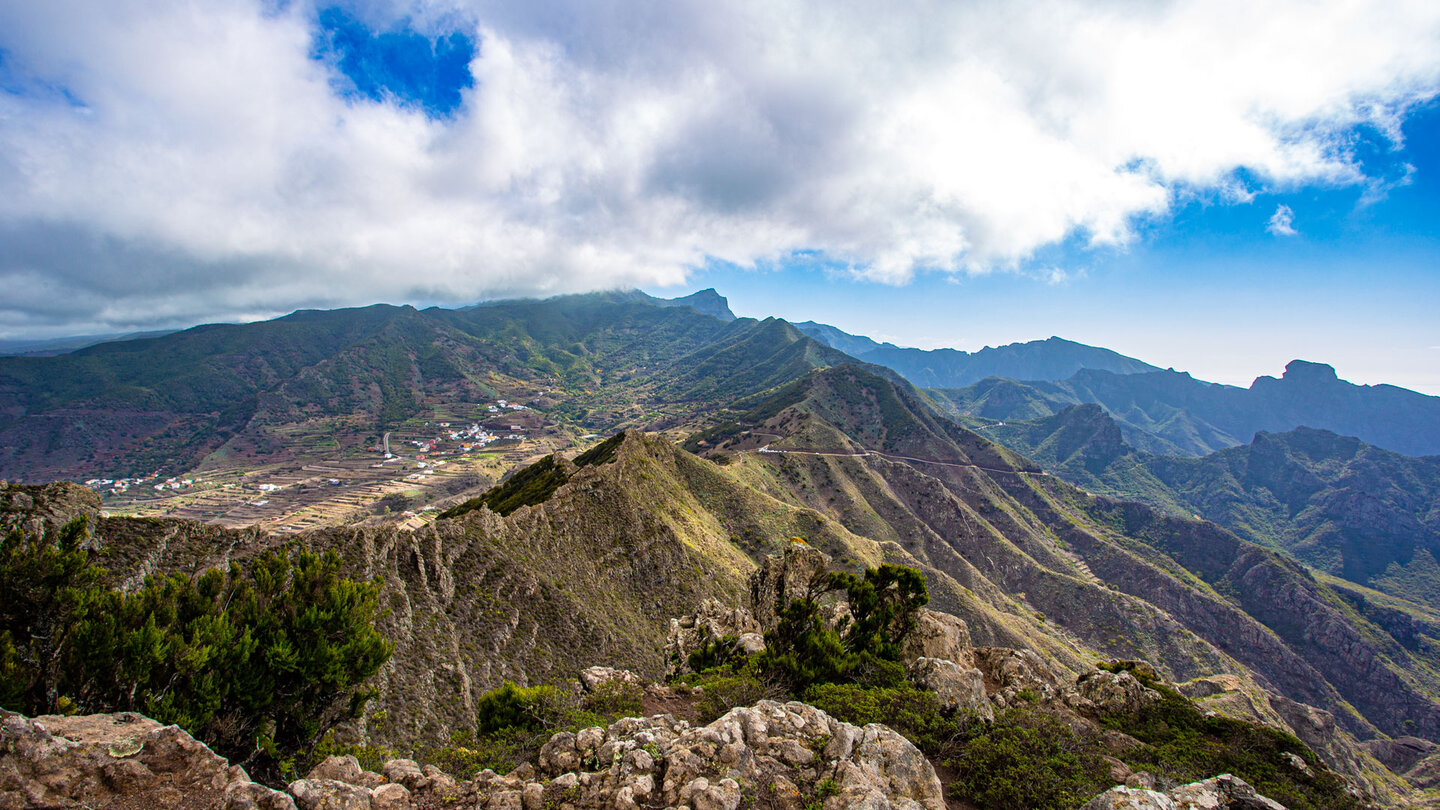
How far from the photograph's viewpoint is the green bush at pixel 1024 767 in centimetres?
1666

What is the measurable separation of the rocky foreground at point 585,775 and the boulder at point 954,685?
29.3 feet

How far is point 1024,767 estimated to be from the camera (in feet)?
57.4

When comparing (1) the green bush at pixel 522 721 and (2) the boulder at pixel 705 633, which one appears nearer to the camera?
(1) the green bush at pixel 522 721

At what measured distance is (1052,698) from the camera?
29.4 metres

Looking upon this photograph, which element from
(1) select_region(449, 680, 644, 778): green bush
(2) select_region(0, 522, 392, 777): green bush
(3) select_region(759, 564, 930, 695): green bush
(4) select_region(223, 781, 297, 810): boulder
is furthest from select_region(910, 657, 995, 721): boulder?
(2) select_region(0, 522, 392, 777): green bush

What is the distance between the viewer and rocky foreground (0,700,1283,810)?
29.4 ft

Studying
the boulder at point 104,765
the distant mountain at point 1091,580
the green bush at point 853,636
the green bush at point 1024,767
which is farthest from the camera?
the distant mountain at point 1091,580

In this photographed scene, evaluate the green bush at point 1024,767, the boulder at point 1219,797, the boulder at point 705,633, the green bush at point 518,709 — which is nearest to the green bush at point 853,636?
the boulder at point 705,633

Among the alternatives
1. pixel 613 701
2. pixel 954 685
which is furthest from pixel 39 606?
pixel 954 685

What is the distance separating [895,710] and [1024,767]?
542cm

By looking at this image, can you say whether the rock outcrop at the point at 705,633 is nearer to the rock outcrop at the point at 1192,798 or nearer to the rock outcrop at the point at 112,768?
the rock outcrop at the point at 1192,798

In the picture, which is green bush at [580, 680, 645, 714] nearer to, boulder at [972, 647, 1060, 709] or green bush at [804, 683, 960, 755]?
green bush at [804, 683, 960, 755]

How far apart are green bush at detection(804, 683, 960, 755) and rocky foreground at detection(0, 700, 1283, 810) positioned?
4298 mm

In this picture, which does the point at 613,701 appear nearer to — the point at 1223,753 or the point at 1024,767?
the point at 1024,767
